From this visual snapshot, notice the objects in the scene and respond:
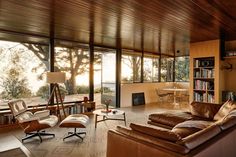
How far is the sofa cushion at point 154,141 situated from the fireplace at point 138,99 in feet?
19.8

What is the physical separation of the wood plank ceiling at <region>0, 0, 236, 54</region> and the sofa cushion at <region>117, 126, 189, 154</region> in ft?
6.63

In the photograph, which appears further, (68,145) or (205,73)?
(205,73)

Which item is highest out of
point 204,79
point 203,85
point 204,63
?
point 204,63

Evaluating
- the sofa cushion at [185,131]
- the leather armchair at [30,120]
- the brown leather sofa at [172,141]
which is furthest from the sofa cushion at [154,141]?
the leather armchair at [30,120]

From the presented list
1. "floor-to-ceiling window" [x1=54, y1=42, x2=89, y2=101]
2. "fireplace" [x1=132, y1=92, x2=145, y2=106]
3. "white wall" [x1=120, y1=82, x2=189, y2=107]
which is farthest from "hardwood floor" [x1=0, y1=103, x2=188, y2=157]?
"fireplace" [x1=132, y1=92, x2=145, y2=106]

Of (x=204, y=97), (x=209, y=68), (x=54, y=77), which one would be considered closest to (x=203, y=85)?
(x=204, y=97)

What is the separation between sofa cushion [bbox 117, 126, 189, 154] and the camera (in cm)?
176

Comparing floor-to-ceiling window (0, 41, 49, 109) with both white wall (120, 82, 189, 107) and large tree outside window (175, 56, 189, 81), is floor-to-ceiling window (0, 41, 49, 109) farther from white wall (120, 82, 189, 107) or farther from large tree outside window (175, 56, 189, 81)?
large tree outside window (175, 56, 189, 81)

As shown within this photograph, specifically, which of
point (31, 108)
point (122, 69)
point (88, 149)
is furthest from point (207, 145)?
point (122, 69)

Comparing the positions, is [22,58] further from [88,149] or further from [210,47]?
[210,47]

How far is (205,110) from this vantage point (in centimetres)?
420

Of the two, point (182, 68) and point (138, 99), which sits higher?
point (182, 68)

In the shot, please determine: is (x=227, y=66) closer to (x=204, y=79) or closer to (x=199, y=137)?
(x=204, y=79)

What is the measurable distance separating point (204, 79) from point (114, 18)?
4087 millimetres
